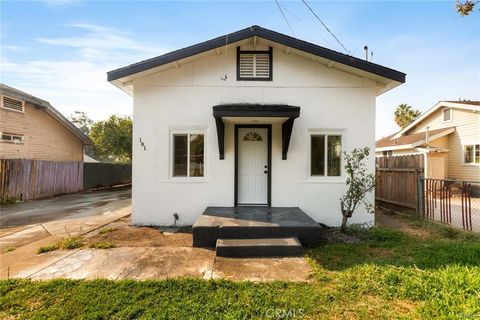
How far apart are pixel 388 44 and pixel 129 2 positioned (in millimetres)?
8554

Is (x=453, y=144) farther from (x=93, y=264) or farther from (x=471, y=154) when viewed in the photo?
(x=93, y=264)

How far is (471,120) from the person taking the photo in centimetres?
1491

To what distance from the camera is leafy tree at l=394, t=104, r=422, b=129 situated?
2944 centimetres

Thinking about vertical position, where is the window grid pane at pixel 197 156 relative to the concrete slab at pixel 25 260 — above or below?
above

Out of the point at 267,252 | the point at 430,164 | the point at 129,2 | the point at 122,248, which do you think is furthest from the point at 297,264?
the point at 430,164

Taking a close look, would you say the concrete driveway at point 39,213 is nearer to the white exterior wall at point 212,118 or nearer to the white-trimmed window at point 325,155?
the white exterior wall at point 212,118


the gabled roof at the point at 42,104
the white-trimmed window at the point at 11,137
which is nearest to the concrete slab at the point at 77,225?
the white-trimmed window at the point at 11,137

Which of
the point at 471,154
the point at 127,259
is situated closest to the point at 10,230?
the point at 127,259

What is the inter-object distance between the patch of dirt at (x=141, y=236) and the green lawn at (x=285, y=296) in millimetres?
1868

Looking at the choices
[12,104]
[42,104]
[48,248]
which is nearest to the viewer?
[48,248]

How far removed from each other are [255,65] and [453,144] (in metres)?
15.8

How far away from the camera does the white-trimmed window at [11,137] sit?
41.6 feet

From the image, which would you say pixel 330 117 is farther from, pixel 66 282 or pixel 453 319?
pixel 66 282

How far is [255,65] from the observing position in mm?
7094
